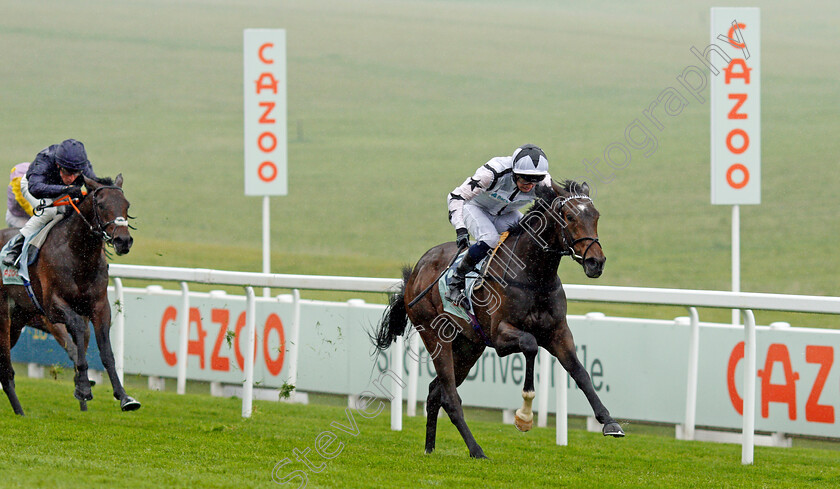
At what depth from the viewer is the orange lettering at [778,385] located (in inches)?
270

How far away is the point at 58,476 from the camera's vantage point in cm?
466

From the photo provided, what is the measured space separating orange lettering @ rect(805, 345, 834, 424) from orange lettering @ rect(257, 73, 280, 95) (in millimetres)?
6404

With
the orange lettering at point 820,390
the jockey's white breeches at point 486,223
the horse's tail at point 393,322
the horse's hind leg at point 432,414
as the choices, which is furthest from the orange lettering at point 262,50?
the orange lettering at point 820,390

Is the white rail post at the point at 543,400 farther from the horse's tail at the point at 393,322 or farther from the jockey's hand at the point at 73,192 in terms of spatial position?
the jockey's hand at the point at 73,192

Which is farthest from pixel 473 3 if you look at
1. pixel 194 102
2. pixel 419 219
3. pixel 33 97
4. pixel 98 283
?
pixel 98 283

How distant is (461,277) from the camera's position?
572 centimetres

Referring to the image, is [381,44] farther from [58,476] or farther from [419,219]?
[58,476]

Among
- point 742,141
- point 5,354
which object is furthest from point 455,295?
point 742,141

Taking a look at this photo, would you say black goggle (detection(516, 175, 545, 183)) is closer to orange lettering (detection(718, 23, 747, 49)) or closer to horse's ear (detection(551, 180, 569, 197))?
horse's ear (detection(551, 180, 569, 197))

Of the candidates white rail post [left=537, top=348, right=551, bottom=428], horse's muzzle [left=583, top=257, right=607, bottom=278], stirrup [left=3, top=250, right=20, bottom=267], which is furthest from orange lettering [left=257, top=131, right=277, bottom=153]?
horse's muzzle [left=583, top=257, right=607, bottom=278]

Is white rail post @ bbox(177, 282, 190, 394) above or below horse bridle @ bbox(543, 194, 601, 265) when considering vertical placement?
below

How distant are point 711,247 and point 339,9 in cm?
2966

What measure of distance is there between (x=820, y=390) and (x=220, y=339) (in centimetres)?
484

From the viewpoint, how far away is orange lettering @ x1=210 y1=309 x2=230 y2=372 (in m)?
9.21
